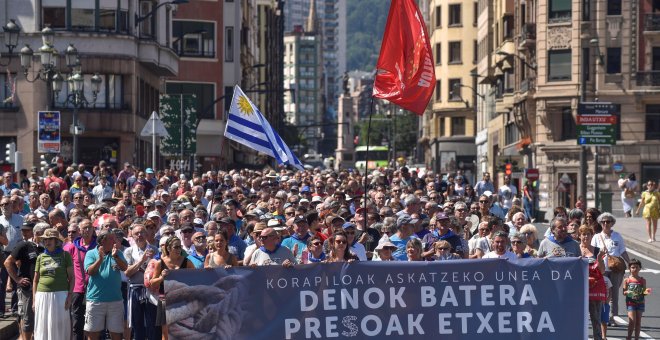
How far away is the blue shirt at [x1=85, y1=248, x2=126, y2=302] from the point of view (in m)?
15.7

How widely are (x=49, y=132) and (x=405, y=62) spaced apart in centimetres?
1662

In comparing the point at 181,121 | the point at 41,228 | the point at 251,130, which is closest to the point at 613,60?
the point at 181,121

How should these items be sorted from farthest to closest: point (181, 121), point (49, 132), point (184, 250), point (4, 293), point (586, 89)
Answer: point (586, 89)
point (181, 121)
point (49, 132)
point (4, 293)
point (184, 250)

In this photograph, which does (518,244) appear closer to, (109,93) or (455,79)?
(109,93)

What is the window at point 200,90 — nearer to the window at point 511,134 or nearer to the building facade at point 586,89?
the window at point 511,134

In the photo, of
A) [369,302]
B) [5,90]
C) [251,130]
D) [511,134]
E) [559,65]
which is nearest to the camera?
[369,302]

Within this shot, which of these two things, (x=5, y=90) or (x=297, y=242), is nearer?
(x=297, y=242)

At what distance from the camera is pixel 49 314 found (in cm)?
1600

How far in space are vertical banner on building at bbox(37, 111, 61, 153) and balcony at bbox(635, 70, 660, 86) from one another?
4122cm

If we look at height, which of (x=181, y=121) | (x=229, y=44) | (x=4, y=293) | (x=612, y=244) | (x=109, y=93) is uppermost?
(x=229, y=44)

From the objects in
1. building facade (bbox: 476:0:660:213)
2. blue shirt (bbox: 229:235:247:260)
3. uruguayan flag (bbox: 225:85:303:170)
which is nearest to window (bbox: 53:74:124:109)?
building facade (bbox: 476:0:660:213)

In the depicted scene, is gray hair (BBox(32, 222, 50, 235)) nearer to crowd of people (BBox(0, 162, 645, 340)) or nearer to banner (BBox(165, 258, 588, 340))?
crowd of people (BBox(0, 162, 645, 340))

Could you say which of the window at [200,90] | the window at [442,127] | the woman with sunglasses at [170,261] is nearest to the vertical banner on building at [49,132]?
the woman with sunglasses at [170,261]

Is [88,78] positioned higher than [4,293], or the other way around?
[88,78]
